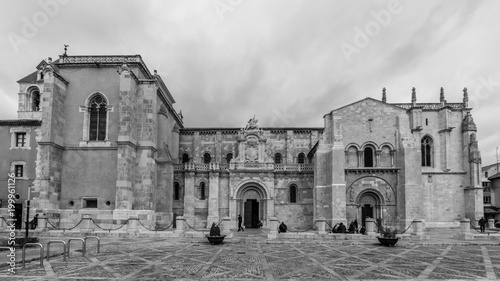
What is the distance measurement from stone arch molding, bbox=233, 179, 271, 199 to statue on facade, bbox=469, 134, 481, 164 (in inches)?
817

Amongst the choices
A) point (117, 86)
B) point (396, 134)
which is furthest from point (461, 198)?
point (117, 86)

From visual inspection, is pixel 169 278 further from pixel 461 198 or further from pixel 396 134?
pixel 461 198

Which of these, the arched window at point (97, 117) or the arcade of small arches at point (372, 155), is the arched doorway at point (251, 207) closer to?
the arcade of small arches at point (372, 155)

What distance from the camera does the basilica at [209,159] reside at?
1149 inches

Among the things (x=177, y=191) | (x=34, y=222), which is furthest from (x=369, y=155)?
(x=34, y=222)

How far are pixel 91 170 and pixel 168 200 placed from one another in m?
7.32

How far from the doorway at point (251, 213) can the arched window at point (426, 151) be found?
18.2 m

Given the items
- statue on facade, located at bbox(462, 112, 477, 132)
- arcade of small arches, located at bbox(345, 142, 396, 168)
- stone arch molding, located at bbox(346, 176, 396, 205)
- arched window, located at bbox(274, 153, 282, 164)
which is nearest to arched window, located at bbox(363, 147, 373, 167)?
arcade of small arches, located at bbox(345, 142, 396, 168)

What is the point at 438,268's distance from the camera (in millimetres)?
13898

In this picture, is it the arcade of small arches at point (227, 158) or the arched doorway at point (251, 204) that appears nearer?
the arched doorway at point (251, 204)

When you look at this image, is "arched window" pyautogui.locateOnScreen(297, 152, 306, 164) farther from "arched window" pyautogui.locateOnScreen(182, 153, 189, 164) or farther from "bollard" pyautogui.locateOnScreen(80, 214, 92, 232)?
"bollard" pyautogui.locateOnScreen(80, 214, 92, 232)

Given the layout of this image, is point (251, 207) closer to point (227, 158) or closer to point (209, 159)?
point (227, 158)

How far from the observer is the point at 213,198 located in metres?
36.2

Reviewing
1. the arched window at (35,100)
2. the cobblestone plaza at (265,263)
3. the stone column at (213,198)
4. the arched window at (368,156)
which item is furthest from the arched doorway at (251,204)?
the arched window at (35,100)
